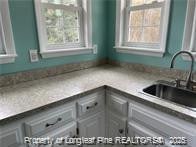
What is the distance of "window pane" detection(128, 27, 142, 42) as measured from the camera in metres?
1.85

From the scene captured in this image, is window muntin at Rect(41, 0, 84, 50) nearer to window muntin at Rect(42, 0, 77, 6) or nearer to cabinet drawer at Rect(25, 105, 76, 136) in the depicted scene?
window muntin at Rect(42, 0, 77, 6)

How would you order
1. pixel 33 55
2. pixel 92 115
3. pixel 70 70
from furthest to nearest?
pixel 70 70, pixel 33 55, pixel 92 115

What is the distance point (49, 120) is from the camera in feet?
3.61

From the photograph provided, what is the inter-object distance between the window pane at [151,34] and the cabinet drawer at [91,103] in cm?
86

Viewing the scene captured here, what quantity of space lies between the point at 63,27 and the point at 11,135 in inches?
48.8

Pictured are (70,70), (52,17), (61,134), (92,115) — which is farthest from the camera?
(70,70)

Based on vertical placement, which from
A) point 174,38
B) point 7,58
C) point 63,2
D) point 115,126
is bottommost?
point 115,126

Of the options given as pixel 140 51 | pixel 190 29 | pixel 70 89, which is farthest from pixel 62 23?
pixel 190 29

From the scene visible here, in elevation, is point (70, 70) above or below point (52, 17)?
below

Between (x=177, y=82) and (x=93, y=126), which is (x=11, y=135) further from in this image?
(x=177, y=82)

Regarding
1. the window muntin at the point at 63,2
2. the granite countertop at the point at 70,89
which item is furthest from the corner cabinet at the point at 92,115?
the window muntin at the point at 63,2

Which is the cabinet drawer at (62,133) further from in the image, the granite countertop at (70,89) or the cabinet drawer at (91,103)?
the granite countertop at (70,89)

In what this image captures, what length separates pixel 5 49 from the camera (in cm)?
137

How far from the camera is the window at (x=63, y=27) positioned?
1.57m
